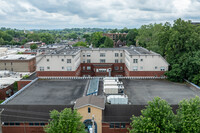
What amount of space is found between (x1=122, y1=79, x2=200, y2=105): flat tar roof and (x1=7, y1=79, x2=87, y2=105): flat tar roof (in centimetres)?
971

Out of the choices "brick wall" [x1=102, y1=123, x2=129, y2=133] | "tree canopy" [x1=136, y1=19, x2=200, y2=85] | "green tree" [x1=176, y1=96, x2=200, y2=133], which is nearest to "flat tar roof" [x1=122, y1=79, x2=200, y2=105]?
"tree canopy" [x1=136, y1=19, x2=200, y2=85]

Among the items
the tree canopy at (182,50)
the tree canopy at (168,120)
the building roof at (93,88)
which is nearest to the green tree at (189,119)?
the tree canopy at (168,120)

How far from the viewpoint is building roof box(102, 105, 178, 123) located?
28000 millimetres

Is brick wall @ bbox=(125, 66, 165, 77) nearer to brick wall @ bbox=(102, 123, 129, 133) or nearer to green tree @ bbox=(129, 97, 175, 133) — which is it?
brick wall @ bbox=(102, 123, 129, 133)

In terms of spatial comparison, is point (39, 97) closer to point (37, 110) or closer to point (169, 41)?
point (37, 110)

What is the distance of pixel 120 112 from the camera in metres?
28.2

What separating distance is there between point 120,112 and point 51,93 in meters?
14.7

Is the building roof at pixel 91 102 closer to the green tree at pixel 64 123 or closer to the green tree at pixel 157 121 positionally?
the green tree at pixel 64 123

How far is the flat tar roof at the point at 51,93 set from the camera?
105ft

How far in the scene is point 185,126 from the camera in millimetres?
20359

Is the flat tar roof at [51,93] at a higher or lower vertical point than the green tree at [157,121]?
lower

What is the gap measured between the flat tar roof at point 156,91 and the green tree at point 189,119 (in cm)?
982

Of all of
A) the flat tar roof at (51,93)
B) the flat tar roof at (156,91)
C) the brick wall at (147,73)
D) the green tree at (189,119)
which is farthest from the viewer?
the brick wall at (147,73)

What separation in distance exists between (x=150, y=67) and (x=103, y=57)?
701 inches
